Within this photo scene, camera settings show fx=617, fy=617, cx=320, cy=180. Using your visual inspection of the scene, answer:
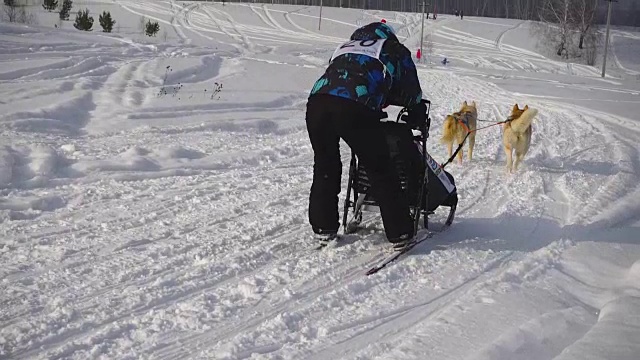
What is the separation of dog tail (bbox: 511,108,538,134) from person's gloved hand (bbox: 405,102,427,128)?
10.4 feet

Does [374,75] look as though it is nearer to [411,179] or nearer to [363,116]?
[363,116]

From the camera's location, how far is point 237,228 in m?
4.67

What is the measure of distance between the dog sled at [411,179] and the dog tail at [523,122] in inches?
105

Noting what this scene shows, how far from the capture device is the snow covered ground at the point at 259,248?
291 centimetres

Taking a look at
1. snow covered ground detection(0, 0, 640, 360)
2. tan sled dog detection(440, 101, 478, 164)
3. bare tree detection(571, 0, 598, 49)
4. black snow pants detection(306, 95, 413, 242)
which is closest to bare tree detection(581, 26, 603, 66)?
bare tree detection(571, 0, 598, 49)

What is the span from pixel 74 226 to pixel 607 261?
3772 mm

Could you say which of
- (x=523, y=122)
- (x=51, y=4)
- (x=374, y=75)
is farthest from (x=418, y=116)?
(x=51, y=4)

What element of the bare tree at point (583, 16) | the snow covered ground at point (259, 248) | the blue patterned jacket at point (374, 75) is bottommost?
the snow covered ground at point (259, 248)

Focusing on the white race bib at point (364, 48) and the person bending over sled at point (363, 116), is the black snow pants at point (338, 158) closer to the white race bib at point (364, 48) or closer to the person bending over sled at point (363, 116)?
the person bending over sled at point (363, 116)

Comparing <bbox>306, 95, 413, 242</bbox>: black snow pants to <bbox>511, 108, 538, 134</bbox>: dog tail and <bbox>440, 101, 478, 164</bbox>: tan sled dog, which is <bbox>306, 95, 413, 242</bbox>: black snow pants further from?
<bbox>440, 101, 478, 164</bbox>: tan sled dog

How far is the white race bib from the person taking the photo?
3959 millimetres

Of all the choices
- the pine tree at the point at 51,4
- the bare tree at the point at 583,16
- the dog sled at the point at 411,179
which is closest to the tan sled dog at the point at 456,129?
the dog sled at the point at 411,179

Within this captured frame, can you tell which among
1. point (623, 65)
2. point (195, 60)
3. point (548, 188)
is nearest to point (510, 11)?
point (623, 65)

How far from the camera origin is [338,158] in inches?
164
